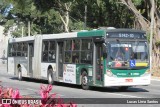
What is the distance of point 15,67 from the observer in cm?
2867

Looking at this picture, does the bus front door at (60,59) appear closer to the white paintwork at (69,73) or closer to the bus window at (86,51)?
the white paintwork at (69,73)

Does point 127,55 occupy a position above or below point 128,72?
above

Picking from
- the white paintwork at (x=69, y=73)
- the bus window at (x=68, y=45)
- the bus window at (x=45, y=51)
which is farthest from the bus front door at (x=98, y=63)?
the bus window at (x=45, y=51)

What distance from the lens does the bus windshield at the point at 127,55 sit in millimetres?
18250

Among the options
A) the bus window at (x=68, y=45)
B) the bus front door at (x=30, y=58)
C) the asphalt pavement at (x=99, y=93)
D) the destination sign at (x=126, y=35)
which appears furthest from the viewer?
the bus front door at (x=30, y=58)

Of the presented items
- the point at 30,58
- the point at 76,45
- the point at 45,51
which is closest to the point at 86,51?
the point at 76,45

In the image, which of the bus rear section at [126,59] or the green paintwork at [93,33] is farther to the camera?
the green paintwork at [93,33]

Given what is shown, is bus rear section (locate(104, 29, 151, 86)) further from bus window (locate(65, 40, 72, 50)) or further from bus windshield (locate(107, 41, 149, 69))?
bus window (locate(65, 40, 72, 50))

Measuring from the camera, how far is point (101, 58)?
18.4 meters

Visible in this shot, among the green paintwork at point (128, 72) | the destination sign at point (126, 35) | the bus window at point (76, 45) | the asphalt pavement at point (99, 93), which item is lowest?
the asphalt pavement at point (99, 93)

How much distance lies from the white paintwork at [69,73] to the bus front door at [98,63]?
6.89ft

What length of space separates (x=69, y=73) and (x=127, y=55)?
148 inches

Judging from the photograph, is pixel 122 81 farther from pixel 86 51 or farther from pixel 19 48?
pixel 19 48

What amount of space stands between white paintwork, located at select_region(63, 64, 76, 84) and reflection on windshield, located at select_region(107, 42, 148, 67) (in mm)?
2925
